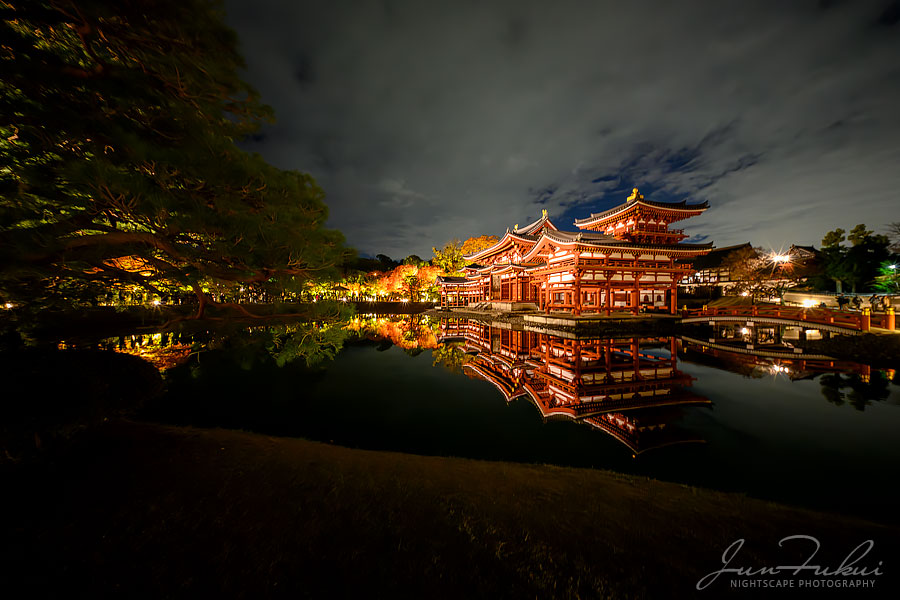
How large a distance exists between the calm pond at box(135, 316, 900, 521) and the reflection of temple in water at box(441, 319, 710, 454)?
0.05 metres

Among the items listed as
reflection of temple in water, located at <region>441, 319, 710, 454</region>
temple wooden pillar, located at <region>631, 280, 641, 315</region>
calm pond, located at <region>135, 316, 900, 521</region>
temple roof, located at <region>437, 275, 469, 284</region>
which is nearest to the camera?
calm pond, located at <region>135, 316, 900, 521</region>

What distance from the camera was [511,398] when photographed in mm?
7488

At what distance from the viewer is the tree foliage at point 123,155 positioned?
11.0ft

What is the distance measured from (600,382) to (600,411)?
2341 mm

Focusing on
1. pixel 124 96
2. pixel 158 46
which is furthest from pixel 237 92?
pixel 124 96

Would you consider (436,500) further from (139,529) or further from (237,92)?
(237,92)

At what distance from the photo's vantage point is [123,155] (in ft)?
12.1

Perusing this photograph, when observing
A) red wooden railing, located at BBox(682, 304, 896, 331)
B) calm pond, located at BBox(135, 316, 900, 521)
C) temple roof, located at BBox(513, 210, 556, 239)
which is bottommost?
calm pond, located at BBox(135, 316, 900, 521)

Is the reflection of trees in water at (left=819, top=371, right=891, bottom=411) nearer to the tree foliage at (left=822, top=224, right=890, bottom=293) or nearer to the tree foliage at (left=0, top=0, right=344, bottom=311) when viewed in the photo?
the tree foliage at (left=0, top=0, right=344, bottom=311)

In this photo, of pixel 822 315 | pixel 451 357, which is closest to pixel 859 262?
pixel 822 315

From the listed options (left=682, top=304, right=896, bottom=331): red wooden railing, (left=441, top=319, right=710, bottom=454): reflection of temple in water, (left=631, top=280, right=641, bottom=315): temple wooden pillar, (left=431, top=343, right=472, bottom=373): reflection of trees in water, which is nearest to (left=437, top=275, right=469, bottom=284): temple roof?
(left=631, top=280, right=641, bottom=315): temple wooden pillar

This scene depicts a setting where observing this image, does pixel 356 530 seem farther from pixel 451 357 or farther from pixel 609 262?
pixel 609 262

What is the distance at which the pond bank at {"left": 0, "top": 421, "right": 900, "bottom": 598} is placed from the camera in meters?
1.80
